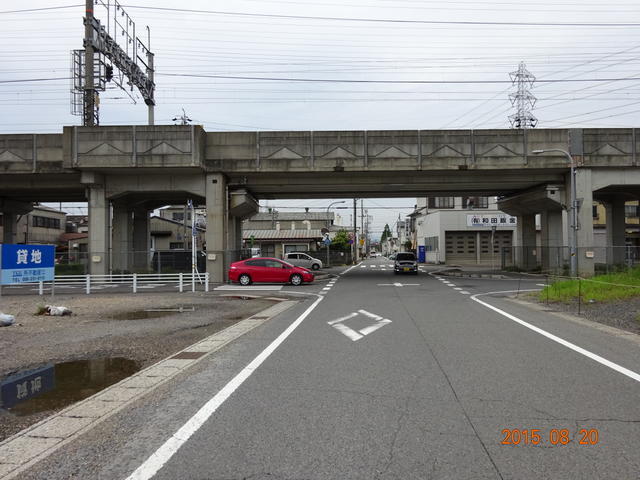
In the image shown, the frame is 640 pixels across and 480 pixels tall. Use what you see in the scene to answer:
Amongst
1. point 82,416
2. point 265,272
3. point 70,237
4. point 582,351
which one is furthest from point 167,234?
point 82,416

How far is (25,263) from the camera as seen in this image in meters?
15.6

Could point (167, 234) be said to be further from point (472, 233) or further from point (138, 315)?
point (138, 315)

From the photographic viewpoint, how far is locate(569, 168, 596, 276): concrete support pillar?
93.4ft

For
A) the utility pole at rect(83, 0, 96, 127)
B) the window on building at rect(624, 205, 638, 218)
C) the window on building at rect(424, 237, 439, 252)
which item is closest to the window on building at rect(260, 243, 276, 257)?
the window on building at rect(424, 237, 439, 252)

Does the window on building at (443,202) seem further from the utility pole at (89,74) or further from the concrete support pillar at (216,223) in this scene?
the utility pole at (89,74)

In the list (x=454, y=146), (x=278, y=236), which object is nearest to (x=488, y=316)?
(x=454, y=146)

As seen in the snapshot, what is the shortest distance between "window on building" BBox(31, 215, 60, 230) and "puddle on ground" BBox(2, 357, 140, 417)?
60.2 metres

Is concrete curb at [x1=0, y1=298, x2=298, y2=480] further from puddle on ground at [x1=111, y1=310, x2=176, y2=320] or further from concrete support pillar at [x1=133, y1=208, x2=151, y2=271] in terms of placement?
concrete support pillar at [x1=133, y1=208, x2=151, y2=271]

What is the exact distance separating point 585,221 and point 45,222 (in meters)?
59.6

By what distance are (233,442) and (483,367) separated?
4246mm

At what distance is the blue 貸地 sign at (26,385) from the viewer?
5920 millimetres

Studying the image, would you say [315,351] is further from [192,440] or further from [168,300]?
[168,300]

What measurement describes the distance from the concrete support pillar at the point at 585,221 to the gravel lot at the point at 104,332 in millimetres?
19628

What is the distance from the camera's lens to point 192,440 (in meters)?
4.44
